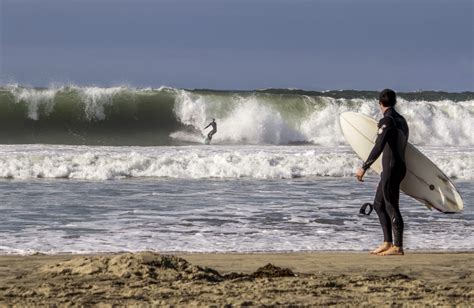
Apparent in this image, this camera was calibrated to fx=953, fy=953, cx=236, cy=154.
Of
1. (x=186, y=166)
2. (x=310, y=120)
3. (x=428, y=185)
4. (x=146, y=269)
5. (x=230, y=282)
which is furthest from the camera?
(x=310, y=120)

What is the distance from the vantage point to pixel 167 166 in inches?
701

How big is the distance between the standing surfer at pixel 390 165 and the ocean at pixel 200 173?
830 mm

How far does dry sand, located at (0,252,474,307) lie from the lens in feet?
19.2

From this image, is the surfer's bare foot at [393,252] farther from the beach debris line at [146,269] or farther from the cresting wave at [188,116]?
the cresting wave at [188,116]

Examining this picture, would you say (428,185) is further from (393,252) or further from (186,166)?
(186,166)

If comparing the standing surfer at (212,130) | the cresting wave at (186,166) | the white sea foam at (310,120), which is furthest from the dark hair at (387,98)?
the standing surfer at (212,130)

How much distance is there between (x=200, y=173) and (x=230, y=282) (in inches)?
427

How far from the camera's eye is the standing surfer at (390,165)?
8.34 meters

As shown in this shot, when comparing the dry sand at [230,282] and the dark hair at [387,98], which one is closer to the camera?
the dry sand at [230,282]

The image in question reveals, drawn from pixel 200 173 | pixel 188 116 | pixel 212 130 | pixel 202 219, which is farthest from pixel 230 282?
pixel 188 116

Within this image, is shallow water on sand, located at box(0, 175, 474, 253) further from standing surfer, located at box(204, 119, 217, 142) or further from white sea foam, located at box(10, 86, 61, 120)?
white sea foam, located at box(10, 86, 61, 120)

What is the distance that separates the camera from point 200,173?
17328mm

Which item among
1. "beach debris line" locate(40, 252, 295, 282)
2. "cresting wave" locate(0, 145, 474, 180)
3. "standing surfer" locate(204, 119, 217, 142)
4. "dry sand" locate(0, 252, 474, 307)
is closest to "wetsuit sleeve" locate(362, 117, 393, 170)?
"dry sand" locate(0, 252, 474, 307)

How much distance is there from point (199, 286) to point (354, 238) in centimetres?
389
